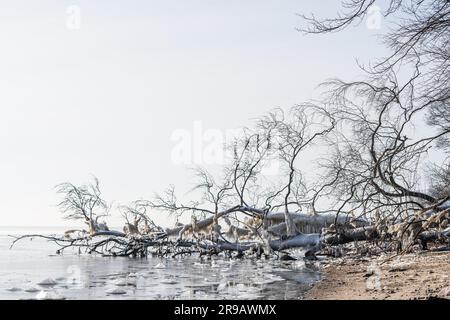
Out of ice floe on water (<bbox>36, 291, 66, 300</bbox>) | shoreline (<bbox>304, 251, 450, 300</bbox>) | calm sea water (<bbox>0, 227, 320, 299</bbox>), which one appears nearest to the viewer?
shoreline (<bbox>304, 251, 450, 300</bbox>)

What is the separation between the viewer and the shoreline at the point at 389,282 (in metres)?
7.30

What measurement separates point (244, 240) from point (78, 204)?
6.15 metres

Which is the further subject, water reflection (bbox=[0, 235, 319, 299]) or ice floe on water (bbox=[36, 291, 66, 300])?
water reflection (bbox=[0, 235, 319, 299])

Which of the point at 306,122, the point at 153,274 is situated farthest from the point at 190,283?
the point at 306,122

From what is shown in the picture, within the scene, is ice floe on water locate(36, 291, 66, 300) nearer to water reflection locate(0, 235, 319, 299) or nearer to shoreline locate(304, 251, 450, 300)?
water reflection locate(0, 235, 319, 299)

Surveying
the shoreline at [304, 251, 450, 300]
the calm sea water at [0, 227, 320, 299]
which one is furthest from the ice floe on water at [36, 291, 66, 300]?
the shoreline at [304, 251, 450, 300]

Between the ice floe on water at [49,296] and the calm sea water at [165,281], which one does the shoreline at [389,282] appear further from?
the ice floe on water at [49,296]

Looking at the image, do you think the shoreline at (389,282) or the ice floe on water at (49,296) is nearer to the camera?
the shoreline at (389,282)

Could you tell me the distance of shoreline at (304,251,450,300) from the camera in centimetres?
730

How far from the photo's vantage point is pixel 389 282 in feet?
29.1

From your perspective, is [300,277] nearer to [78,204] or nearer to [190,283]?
[190,283]

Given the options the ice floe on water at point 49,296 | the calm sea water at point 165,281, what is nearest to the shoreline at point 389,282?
the calm sea water at point 165,281

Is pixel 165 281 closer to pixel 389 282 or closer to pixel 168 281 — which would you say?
pixel 168 281

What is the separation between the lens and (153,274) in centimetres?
1255
